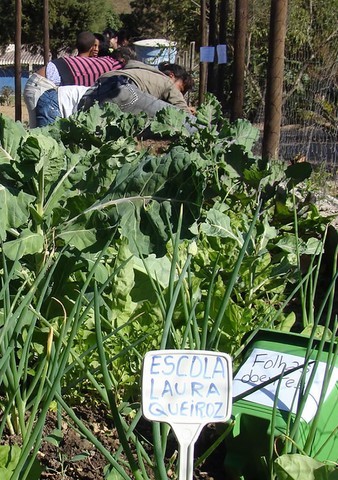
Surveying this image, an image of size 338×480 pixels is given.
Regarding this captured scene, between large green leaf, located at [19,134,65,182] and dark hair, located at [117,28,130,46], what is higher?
dark hair, located at [117,28,130,46]

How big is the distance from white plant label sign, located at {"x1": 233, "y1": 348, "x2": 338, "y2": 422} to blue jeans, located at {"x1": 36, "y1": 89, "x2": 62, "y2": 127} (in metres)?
3.84

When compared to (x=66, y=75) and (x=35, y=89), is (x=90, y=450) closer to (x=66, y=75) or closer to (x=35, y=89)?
(x=35, y=89)

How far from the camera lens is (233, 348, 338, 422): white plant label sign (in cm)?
177

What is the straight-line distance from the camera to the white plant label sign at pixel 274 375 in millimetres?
1774

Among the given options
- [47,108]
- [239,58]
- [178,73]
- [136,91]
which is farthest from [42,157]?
[239,58]

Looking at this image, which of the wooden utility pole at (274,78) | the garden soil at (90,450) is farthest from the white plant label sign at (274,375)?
the wooden utility pole at (274,78)

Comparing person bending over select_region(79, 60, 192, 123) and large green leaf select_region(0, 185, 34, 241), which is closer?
large green leaf select_region(0, 185, 34, 241)

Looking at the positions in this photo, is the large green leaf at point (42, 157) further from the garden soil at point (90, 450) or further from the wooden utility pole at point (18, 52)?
the wooden utility pole at point (18, 52)

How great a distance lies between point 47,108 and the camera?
5.47 meters

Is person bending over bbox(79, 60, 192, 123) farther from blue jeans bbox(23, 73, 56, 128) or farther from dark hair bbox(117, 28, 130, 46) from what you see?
dark hair bbox(117, 28, 130, 46)

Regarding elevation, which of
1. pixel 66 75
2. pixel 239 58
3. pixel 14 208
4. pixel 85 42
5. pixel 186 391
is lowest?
pixel 186 391

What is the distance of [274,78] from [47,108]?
5.63 ft

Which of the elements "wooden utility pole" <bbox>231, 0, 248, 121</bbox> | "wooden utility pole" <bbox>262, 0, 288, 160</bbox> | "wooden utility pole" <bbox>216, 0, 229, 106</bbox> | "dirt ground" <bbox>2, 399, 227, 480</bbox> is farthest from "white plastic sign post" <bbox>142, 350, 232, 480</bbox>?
"wooden utility pole" <bbox>216, 0, 229, 106</bbox>

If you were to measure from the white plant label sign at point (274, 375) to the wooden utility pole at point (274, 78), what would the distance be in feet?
8.85
